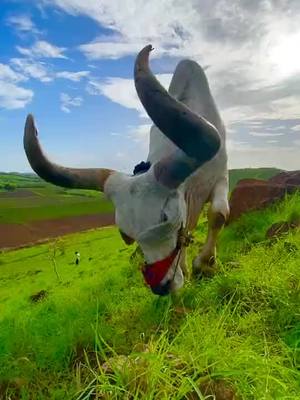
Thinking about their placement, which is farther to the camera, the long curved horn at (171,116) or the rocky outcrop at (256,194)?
the rocky outcrop at (256,194)

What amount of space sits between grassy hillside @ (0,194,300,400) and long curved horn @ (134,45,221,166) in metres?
1.35

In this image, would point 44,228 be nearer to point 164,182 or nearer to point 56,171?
point 56,171

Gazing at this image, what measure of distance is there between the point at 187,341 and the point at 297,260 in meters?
1.79

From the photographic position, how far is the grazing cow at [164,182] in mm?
3740

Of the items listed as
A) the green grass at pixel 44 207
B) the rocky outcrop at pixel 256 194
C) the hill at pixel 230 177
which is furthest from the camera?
the green grass at pixel 44 207

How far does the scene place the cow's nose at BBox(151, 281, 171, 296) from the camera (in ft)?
14.7

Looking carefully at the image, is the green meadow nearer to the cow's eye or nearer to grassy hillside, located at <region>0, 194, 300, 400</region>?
grassy hillside, located at <region>0, 194, 300, 400</region>

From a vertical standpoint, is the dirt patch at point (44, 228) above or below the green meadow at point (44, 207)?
above

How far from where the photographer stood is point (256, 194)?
30.2 ft

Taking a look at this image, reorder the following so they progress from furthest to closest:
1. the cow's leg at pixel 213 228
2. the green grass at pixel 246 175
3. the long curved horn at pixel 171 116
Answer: the green grass at pixel 246 175 → the cow's leg at pixel 213 228 → the long curved horn at pixel 171 116

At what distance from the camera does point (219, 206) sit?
5785 millimetres

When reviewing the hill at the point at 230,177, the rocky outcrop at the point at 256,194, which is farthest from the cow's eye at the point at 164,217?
the rocky outcrop at the point at 256,194

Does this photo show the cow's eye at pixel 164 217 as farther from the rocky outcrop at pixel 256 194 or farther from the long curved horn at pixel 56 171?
the rocky outcrop at pixel 256 194

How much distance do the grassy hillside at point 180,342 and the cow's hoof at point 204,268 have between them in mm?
152
